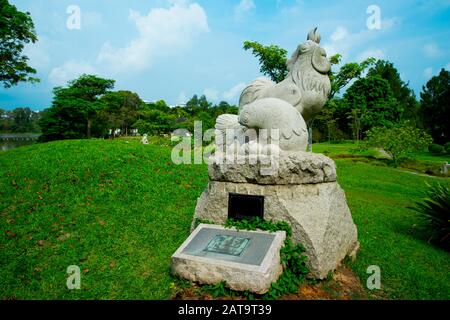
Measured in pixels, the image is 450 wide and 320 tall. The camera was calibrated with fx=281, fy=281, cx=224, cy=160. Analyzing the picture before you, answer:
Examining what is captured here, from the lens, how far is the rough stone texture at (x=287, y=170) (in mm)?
3428

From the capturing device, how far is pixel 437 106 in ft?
96.8

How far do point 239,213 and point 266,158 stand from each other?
2.57ft

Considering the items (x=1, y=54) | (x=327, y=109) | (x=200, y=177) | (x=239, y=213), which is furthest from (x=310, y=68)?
(x=327, y=109)

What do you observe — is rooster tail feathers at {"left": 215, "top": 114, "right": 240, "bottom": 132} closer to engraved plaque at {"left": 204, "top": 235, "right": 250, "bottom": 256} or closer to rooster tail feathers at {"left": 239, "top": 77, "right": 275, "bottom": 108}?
rooster tail feathers at {"left": 239, "top": 77, "right": 275, "bottom": 108}

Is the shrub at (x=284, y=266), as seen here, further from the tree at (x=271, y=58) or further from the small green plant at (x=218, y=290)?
the tree at (x=271, y=58)

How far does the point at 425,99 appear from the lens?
3123cm

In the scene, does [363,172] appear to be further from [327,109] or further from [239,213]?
[327,109]

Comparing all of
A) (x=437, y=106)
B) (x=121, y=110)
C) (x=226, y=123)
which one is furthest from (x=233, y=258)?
(x=121, y=110)

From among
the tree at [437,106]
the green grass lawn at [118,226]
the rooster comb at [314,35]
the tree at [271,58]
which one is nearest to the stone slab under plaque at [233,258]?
the green grass lawn at [118,226]

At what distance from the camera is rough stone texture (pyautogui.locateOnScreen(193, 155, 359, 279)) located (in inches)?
129

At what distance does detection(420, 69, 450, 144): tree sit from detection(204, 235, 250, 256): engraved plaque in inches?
1340

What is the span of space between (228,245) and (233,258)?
240 millimetres

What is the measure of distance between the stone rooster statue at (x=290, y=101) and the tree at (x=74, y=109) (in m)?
25.9

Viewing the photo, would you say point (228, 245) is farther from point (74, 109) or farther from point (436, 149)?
point (436, 149)
